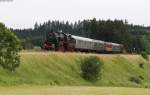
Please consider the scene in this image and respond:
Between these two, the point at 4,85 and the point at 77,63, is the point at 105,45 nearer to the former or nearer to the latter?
the point at 77,63

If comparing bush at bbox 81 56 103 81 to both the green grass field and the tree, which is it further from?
the green grass field

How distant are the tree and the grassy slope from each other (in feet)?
3.10

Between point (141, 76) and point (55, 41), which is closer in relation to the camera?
point (55, 41)

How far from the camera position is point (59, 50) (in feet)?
265

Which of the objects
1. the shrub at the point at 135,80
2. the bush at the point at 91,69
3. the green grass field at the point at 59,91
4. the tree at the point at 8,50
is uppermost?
the tree at the point at 8,50

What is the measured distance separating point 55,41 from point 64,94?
137 ft

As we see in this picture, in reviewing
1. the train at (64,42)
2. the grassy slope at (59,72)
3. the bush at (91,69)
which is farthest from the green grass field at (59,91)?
the train at (64,42)

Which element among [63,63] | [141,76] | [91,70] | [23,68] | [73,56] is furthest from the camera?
[141,76]

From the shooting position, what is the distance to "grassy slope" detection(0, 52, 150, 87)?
5569 centimetres

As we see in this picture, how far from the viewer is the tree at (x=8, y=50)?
5618 centimetres

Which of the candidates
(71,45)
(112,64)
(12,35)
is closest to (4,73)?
(12,35)

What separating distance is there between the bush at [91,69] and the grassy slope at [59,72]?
0.94 meters

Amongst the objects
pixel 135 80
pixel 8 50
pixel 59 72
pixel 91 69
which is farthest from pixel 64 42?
pixel 8 50

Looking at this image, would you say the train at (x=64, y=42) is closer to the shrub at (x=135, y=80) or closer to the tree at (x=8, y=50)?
the shrub at (x=135, y=80)
